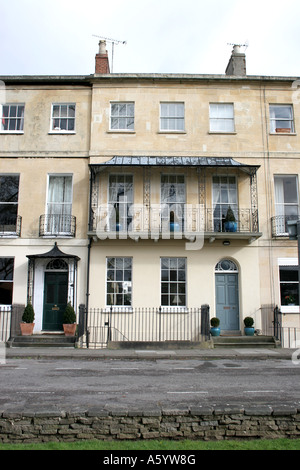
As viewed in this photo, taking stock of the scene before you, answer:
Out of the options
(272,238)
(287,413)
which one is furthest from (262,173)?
(287,413)

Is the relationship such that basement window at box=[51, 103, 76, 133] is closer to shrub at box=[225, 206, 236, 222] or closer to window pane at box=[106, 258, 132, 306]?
window pane at box=[106, 258, 132, 306]

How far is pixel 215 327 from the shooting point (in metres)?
16.1

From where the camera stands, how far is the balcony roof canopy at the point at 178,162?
16.7 m

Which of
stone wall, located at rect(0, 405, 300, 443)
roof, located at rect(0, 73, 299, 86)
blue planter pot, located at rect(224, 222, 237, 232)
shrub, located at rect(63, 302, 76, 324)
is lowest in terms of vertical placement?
stone wall, located at rect(0, 405, 300, 443)

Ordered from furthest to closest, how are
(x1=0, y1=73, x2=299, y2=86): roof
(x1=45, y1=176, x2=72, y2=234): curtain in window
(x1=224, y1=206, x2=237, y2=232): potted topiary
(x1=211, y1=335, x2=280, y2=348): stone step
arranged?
(x1=0, y1=73, x2=299, y2=86): roof
(x1=45, y1=176, x2=72, y2=234): curtain in window
(x1=224, y1=206, x2=237, y2=232): potted topiary
(x1=211, y1=335, x2=280, y2=348): stone step

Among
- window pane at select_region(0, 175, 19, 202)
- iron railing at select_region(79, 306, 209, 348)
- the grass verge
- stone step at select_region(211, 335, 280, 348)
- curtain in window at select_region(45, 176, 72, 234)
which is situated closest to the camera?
the grass verge

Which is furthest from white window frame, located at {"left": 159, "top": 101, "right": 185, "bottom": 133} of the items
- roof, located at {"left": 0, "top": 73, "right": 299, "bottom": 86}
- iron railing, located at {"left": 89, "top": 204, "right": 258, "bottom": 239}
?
iron railing, located at {"left": 89, "top": 204, "right": 258, "bottom": 239}

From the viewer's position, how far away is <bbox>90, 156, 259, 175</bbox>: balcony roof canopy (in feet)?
54.7

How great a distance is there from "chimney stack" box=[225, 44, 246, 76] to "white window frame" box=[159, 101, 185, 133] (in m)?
3.11

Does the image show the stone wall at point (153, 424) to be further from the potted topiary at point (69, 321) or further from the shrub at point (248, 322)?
the shrub at point (248, 322)

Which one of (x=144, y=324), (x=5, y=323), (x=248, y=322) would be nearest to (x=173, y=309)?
(x=144, y=324)

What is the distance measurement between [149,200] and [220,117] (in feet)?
16.3

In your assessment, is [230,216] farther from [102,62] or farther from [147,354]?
[102,62]

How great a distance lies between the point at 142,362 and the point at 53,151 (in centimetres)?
990
